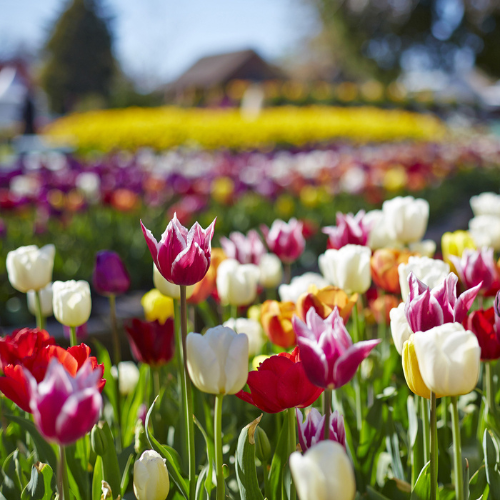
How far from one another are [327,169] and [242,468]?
5.36m

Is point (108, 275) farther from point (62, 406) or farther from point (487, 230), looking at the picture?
point (487, 230)

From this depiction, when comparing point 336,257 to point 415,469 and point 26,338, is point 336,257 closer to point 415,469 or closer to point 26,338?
point 415,469

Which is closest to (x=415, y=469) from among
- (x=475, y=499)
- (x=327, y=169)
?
(x=475, y=499)

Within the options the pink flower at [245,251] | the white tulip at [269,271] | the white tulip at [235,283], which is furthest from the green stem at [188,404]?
the white tulip at [269,271]

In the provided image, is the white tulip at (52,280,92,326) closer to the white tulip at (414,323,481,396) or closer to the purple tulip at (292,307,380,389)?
the purple tulip at (292,307,380,389)

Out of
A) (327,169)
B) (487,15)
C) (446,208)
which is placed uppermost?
(487,15)

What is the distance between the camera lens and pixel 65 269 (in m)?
3.42

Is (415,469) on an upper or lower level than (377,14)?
lower

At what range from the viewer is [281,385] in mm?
878

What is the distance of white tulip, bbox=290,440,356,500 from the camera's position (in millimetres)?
592

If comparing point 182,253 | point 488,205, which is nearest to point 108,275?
point 182,253

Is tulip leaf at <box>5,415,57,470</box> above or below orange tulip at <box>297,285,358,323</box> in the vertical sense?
below

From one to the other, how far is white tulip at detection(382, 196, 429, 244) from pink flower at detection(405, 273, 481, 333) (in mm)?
711

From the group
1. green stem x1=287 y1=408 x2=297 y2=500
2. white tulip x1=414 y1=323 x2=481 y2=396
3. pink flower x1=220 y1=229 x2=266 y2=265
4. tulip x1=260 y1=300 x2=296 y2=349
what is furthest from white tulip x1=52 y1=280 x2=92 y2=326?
white tulip x1=414 y1=323 x2=481 y2=396
